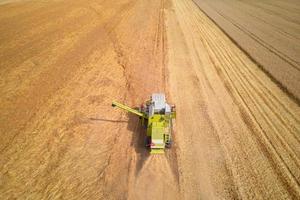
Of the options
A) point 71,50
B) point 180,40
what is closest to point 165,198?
point 71,50

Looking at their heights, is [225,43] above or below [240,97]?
above

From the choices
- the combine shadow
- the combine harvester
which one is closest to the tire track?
the combine harvester

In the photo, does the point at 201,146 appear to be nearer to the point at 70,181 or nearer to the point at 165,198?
the point at 165,198

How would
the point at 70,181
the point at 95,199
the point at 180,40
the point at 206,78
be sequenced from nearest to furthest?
the point at 95,199, the point at 70,181, the point at 206,78, the point at 180,40

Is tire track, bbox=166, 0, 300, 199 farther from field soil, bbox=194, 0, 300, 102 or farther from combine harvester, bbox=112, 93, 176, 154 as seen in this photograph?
combine harvester, bbox=112, 93, 176, 154

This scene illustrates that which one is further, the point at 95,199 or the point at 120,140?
the point at 120,140

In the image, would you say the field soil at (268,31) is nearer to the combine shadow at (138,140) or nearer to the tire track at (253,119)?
the tire track at (253,119)

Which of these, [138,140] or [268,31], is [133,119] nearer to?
[138,140]
